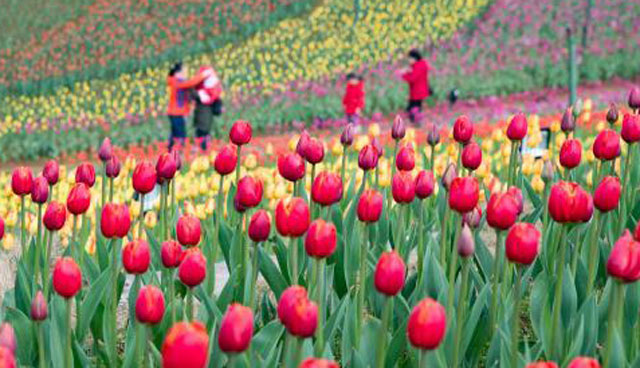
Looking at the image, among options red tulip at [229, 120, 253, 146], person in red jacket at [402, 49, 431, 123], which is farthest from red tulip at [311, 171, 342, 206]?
person in red jacket at [402, 49, 431, 123]

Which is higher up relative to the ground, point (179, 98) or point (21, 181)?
→ point (21, 181)

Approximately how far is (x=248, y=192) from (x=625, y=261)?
1226 mm

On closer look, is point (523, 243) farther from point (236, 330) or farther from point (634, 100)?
point (634, 100)

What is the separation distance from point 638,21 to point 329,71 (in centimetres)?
712

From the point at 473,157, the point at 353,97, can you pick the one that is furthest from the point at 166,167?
the point at 353,97

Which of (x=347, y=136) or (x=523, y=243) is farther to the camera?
(x=347, y=136)

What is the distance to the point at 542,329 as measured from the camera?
2.95 metres

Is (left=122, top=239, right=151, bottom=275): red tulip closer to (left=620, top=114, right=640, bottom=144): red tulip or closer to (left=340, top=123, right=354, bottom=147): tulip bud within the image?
(left=340, top=123, right=354, bottom=147): tulip bud

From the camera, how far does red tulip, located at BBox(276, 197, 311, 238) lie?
2594 mm

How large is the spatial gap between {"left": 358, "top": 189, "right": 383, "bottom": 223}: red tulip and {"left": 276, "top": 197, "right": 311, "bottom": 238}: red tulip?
272 millimetres

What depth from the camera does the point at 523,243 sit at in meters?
2.40

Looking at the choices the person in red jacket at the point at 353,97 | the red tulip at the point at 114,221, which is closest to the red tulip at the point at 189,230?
the red tulip at the point at 114,221

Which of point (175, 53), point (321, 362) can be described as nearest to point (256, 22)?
point (175, 53)

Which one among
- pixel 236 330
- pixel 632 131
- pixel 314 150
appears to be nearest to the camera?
pixel 236 330
